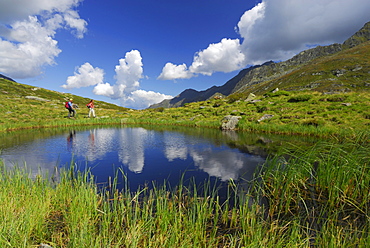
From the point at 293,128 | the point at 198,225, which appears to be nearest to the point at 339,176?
the point at 198,225

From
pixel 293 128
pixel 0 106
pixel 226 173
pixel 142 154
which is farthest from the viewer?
pixel 0 106

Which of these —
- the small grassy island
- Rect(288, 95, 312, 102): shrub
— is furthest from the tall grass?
Rect(288, 95, 312, 102): shrub

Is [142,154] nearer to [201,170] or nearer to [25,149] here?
[201,170]

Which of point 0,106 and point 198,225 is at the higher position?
point 0,106

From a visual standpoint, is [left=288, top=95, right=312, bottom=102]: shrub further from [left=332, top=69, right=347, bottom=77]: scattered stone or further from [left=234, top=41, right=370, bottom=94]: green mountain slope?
[left=332, top=69, right=347, bottom=77]: scattered stone

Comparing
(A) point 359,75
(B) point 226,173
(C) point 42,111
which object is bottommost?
(B) point 226,173

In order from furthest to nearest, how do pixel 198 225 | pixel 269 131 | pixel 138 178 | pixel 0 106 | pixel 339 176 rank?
pixel 0 106 → pixel 269 131 → pixel 138 178 → pixel 339 176 → pixel 198 225

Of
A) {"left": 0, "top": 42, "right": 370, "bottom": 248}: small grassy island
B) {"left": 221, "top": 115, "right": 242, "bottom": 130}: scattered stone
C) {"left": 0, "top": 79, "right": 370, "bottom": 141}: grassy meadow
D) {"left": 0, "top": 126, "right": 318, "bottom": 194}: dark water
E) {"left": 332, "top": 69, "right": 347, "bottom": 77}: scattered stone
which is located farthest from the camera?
{"left": 332, "top": 69, "right": 347, "bottom": 77}: scattered stone

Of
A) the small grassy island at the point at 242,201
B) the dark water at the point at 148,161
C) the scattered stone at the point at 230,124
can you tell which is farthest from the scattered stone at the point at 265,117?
the dark water at the point at 148,161

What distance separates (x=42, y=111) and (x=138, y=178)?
5030cm

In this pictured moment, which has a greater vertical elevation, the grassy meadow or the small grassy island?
the grassy meadow

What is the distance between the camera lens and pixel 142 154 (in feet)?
53.4

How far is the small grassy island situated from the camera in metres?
4.53

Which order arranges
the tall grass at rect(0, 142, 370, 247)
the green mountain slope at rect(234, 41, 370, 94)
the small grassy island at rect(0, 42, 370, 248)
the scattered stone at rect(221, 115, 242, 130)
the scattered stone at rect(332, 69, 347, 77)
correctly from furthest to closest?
the scattered stone at rect(332, 69, 347, 77) → the green mountain slope at rect(234, 41, 370, 94) → the scattered stone at rect(221, 115, 242, 130) → the small grassy island at rect(0, 42, 370, 248) → the tall grass at rect(0, 142, 370, 247)
